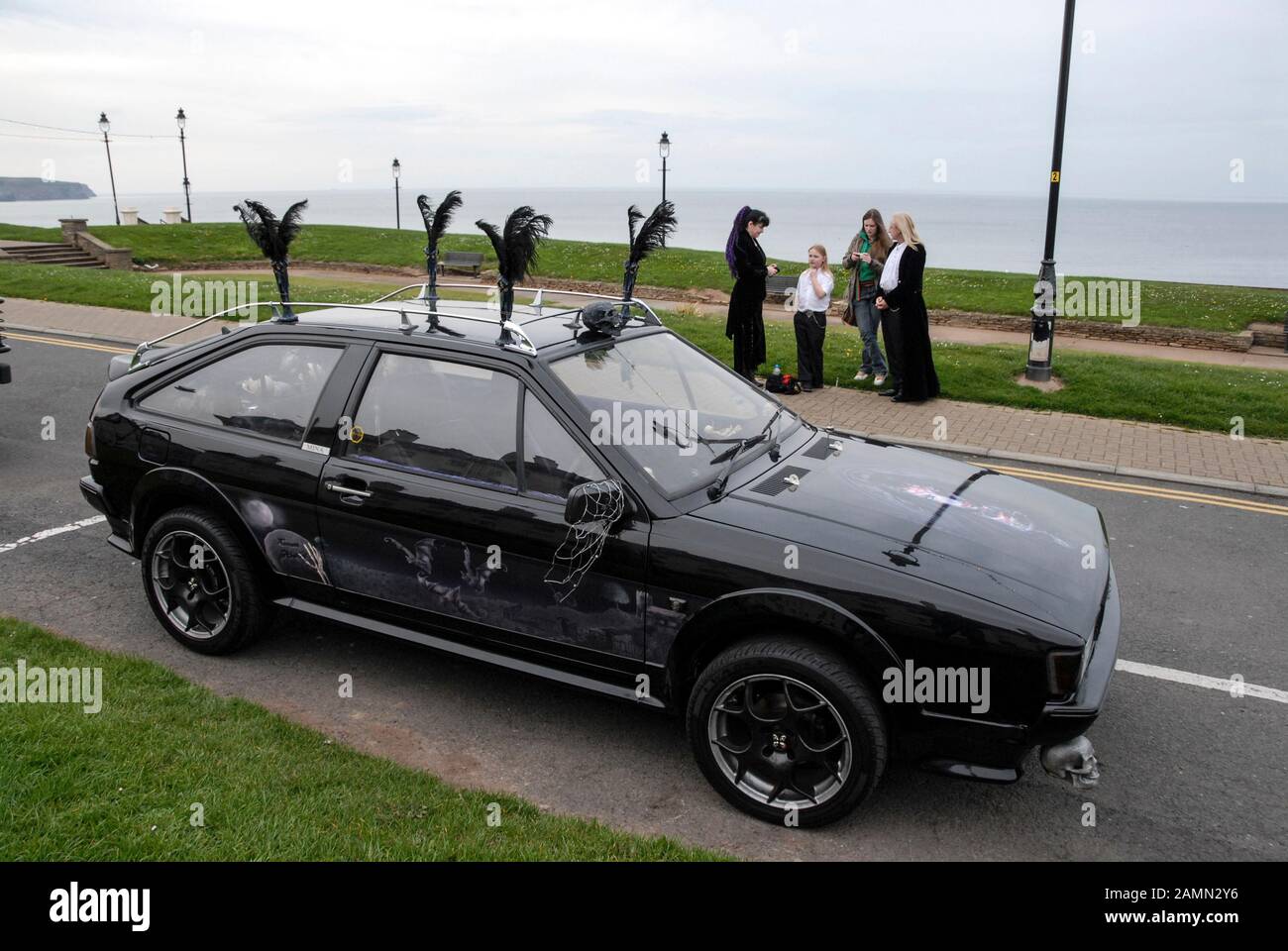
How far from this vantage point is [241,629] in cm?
501

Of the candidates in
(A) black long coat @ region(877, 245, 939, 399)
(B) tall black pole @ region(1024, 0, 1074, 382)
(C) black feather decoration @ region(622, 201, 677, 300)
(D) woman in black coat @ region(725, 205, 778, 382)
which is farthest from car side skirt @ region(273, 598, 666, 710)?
(B) tall black pole @ region(1024, 0, 1074, 382)

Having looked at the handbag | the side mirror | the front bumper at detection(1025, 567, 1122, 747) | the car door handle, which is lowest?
the front bumper at detection(1025, 567, 1122, 747)

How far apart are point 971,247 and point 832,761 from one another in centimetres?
8935

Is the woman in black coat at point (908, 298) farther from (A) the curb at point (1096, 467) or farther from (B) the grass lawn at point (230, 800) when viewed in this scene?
(B) the grass lawn at point (230, 800)

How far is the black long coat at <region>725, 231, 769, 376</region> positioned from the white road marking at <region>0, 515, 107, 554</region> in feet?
22.6

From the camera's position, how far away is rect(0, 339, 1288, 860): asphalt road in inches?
153

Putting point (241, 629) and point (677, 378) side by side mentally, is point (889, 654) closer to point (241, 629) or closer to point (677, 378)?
point (677, 378)

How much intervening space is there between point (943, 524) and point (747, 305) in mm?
7815

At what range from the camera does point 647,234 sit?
18.2 feet

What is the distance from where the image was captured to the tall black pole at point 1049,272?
37.8ft

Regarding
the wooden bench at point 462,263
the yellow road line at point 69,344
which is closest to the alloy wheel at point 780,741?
the yellow road line at point 69,344

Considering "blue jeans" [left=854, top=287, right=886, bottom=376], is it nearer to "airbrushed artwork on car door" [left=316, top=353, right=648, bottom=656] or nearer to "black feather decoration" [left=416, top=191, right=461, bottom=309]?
"black feather decoration" [left=416, top=191, right=461, bottom=309]

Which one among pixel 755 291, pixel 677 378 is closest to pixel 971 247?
pixel 755 291

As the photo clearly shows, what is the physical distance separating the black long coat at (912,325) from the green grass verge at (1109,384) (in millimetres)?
549
